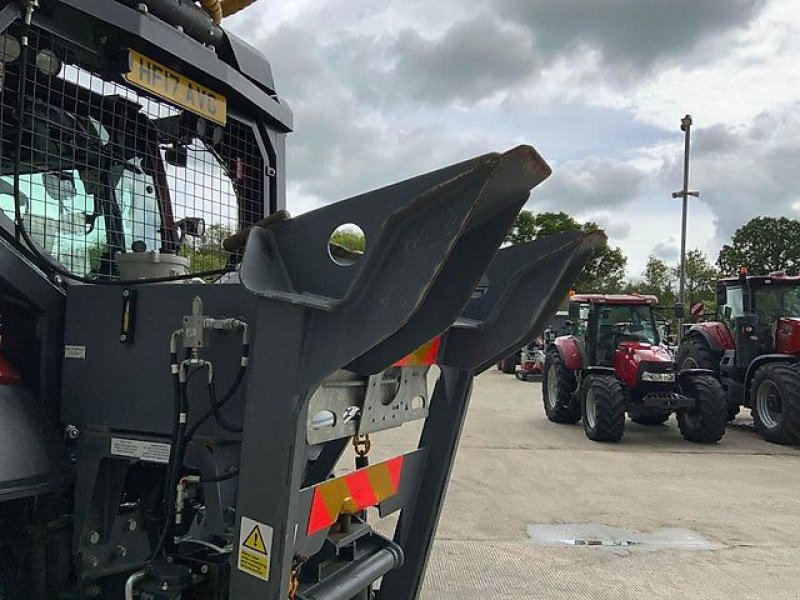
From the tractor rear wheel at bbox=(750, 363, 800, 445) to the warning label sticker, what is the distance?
29.9 ft

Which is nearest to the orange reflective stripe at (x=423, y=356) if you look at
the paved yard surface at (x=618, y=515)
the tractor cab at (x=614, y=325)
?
the paved yard surface at (x=618, y=515)

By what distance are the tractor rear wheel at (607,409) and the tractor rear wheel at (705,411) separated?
35.5 inches

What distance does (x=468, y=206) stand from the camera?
1640mm

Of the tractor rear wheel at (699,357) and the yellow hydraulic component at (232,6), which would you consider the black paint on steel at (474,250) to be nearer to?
the yellow hydraulic component at (232,6)

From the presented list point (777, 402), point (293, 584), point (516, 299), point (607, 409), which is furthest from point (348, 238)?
point (777, 402)

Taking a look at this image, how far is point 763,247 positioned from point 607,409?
40.2 meters

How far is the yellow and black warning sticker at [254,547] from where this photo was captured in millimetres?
1809

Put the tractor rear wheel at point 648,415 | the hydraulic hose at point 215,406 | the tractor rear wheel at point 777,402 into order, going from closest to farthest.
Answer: the hydraulic hose at point 215,406
the tractor rear wheel at point 777,402
the tractor rear wheel at point 648,415

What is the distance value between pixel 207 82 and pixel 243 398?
4.75 ft

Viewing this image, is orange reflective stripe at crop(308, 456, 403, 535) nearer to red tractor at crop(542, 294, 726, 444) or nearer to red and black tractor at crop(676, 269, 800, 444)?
red tractor at crop(542, 294, 726, 444)

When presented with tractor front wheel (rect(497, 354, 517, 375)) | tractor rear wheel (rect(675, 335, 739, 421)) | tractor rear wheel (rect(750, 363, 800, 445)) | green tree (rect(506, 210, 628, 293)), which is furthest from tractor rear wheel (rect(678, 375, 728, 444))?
green tree (rect(506, 210, 628, 293))

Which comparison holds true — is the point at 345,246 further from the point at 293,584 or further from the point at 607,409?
the point at 607,409

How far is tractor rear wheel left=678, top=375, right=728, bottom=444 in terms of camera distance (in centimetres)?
954

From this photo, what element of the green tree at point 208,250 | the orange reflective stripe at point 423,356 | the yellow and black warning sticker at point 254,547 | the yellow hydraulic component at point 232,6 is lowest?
the yellow and black warning sticker at point 254,547
